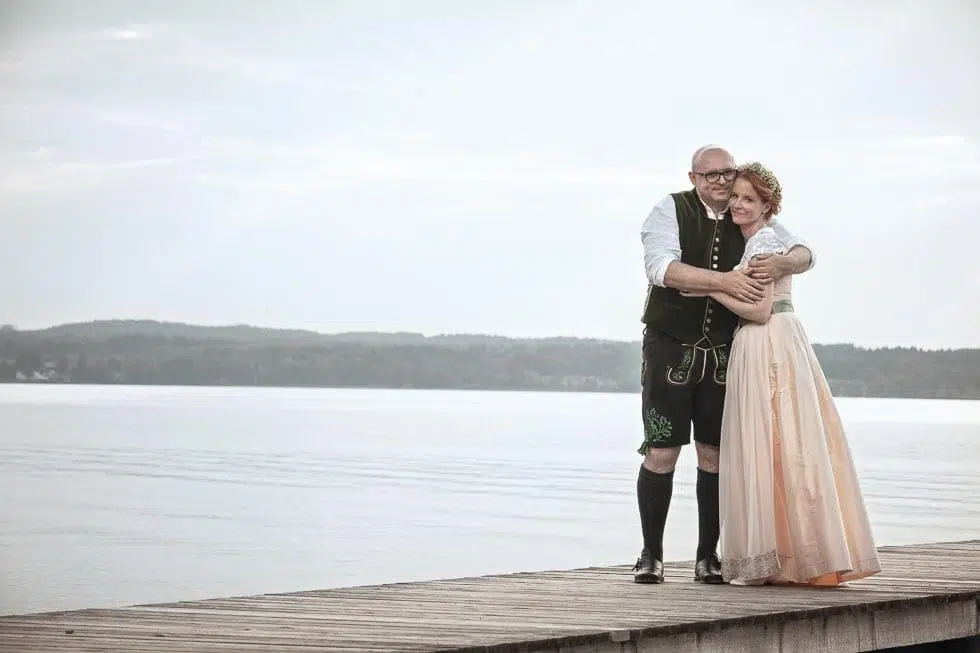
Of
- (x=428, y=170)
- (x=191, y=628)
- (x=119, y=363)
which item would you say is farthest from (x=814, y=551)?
(x=119, y=363)

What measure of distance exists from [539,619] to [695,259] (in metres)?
1.60

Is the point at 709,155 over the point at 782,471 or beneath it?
over

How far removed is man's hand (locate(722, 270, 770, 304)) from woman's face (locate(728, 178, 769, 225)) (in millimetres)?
210

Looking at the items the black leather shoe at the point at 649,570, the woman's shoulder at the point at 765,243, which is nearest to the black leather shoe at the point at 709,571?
the black leather shoe at the point at 649,570

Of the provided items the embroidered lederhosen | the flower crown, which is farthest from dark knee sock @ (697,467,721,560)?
the flower crown

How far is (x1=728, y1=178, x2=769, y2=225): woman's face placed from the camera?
5.22 metres

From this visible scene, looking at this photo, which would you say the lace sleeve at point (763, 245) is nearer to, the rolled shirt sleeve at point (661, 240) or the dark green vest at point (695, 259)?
the dark green vest at point (695, 259)

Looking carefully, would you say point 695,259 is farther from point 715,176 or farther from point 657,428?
point 657,428

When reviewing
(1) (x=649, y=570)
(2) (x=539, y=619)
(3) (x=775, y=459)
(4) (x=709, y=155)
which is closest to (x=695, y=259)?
(4) (x=709, y=155)

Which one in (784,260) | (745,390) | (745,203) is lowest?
(745,390)

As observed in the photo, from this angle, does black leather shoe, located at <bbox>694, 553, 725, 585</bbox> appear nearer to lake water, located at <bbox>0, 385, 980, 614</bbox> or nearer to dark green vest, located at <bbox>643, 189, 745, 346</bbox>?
dark green vest, located at <bbox>643, 189, 745, 346</bbox>

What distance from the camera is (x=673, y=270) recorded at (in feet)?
16.9

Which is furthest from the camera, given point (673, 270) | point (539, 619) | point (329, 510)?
point (329, 510)

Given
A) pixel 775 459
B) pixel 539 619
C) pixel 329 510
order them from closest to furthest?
pixel 539 619 → pixel 775 459 → pixel 329 510
